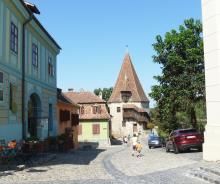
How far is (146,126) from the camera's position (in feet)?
320

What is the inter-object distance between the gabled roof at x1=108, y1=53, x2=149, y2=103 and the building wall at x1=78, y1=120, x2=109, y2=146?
39263mm

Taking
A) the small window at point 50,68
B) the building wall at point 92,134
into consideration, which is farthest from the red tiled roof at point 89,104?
the small window at point 50,68

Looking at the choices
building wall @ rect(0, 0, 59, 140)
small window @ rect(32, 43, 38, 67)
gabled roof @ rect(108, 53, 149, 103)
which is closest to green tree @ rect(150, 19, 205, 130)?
building wall @ rect(0, 0, 59, 140)

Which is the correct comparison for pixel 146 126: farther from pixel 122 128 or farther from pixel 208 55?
pixel 208 55

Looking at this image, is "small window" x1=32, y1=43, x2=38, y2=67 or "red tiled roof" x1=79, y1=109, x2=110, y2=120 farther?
"red tiled roof" x1=79, y1=109, x2=110, y2=120

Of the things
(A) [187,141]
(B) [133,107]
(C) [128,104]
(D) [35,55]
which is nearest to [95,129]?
(A) [187,141]

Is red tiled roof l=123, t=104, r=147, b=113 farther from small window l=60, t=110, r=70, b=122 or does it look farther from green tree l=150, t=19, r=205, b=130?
small window l=60, t=110, r=70, b=122

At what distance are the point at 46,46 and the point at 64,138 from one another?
7039 mm

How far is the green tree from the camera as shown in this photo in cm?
3603

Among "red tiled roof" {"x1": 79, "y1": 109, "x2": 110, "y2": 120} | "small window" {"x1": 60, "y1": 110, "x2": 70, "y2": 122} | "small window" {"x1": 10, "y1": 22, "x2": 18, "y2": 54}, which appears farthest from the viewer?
"red tiled roof" {"x1": 79, "y1": 109, "x2": 110, "y2": 120}

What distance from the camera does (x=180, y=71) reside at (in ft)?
121

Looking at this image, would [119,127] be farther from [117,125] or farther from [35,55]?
[35,55]

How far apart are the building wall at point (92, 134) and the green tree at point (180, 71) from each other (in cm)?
2258

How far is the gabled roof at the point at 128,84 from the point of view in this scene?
100750 mm
